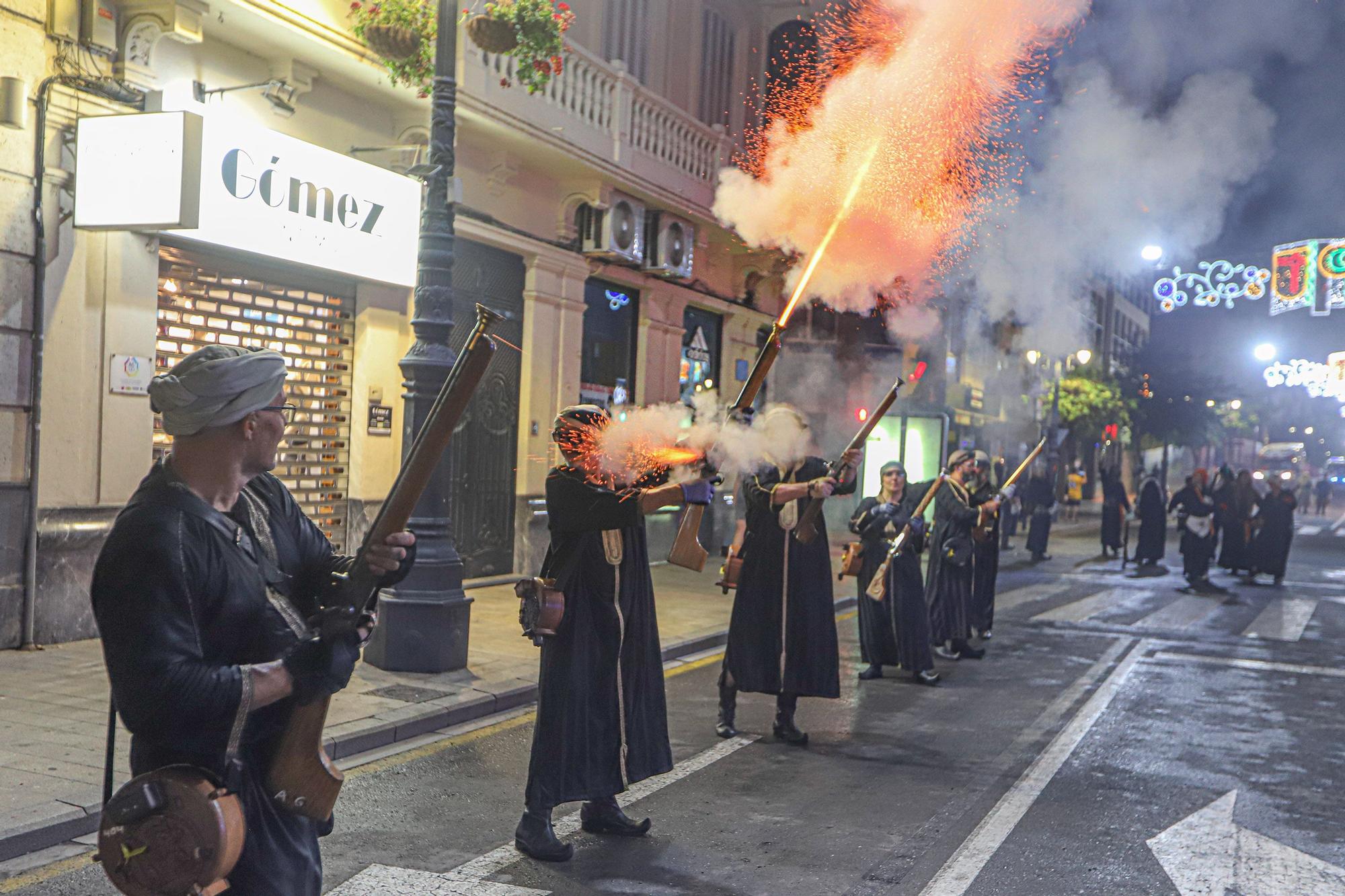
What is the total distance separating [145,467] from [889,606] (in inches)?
239

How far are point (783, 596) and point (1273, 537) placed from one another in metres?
15.5

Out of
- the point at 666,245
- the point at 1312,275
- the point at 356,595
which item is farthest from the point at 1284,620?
the point at 1312,275

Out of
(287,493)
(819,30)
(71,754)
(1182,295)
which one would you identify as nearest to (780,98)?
(819,30)

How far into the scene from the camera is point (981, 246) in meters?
19.5

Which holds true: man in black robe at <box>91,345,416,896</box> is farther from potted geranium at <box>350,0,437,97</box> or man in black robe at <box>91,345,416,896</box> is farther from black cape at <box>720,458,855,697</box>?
potted geranium at <box>350,0,437,97</box>

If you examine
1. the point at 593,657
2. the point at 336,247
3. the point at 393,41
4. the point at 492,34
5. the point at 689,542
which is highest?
the point at 492,34

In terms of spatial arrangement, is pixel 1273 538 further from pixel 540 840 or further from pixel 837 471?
pixel 540 840

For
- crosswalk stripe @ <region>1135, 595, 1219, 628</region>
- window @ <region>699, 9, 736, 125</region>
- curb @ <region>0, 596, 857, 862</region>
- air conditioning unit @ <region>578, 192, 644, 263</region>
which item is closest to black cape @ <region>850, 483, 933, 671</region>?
curb @ <region>0, 596, 857, 862</region>

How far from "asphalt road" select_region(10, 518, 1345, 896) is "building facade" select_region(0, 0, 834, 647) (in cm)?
426

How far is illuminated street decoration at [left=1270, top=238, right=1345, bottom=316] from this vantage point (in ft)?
157

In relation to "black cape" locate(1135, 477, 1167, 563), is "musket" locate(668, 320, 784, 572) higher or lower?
higher

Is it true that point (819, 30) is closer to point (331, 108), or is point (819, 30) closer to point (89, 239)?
point (331, 108)

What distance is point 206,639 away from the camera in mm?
2508

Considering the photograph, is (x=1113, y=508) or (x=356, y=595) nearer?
(x=356, y=595)
